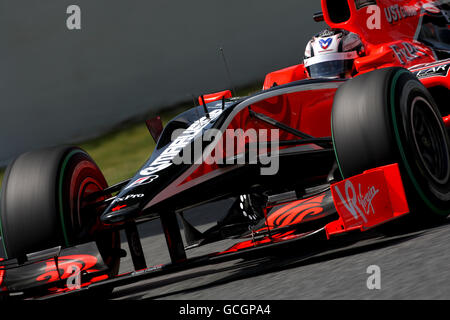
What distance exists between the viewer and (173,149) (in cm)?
436

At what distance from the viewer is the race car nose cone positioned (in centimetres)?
391

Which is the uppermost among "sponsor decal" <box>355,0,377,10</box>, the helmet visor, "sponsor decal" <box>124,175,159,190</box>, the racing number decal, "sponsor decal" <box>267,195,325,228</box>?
"sponsor decal" <box>355,0,377,10</box>

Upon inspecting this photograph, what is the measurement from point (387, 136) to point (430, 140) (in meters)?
0.56

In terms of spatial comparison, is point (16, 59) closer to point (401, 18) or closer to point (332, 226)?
point (401, 18)

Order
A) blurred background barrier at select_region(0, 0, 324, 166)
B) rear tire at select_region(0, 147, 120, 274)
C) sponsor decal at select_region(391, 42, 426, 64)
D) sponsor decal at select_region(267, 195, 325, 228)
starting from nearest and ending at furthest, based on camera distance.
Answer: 1. sponsor decal at select_region(267, 195, 325, 228)
2. rear tire at select_region(0, 147, 120, 274)
3. sponsor decal at select_region(391, 42, 426, 64)
4. blurred background barrier at select_region(0, 0, 324, 166)

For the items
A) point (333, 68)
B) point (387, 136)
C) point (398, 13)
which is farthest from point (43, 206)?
point (398, 13)

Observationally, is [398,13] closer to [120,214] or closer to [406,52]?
[406,52]

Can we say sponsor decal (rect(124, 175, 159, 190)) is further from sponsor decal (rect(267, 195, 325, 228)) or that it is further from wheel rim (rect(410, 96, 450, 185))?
wheel rim (rect(410, 96, 450, 185))

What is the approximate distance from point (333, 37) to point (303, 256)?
2280 millimetres

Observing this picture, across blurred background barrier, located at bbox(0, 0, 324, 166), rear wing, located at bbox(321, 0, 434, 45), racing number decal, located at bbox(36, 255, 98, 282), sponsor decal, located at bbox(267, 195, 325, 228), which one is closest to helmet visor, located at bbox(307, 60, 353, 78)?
rear wing, located at bbox(321, 0, 434, 45)

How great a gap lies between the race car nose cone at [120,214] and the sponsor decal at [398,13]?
354cm

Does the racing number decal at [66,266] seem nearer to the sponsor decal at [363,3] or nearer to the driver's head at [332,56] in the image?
the driver's head at [332,56]

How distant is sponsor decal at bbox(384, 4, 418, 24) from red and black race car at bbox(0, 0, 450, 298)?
1.84m
